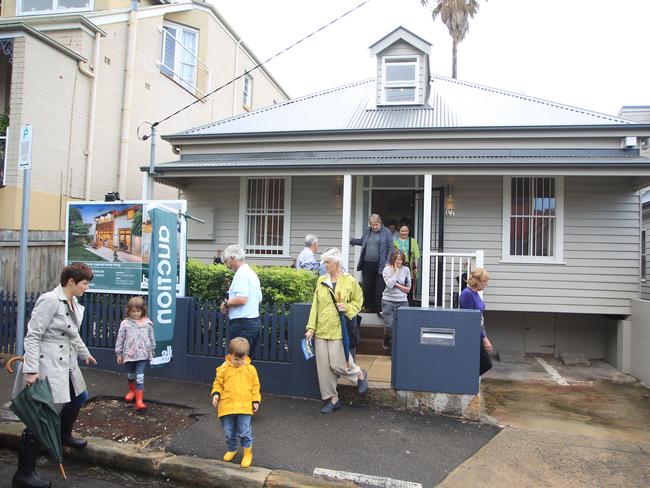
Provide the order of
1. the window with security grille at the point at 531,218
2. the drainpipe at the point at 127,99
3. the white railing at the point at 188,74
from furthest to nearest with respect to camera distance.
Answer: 1. the white railing at the point at 188,74
2. the drainpipe at the point at 127,99
3. the window with security grille at the point at 531,218

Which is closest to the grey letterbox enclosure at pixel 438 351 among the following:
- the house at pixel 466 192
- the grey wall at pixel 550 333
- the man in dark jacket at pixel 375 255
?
the house at pixel 466 192

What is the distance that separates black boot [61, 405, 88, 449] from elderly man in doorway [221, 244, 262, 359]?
1.78 m

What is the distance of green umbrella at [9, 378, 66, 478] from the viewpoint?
3447mm

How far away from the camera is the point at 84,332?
6.62m

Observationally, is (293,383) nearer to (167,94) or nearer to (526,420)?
(526,420)

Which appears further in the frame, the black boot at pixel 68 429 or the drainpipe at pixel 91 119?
the drainpipe at pixel 91 119

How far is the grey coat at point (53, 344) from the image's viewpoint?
3518mm

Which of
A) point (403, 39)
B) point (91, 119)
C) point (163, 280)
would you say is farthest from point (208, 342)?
point (403, 39)

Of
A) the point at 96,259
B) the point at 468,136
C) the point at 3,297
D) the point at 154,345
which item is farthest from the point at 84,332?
the point at 468,136

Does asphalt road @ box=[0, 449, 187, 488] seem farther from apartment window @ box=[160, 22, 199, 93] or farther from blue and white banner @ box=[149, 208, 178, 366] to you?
apartment window @ box=[160, 22, 199, 93]

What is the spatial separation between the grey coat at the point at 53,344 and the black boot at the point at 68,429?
30 centimetres

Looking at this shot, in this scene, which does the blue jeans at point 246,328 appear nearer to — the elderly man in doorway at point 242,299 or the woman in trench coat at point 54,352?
the elderly man in doorway at point 242,299

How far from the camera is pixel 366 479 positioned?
388 centimetres

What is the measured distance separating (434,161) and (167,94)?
9.66m
